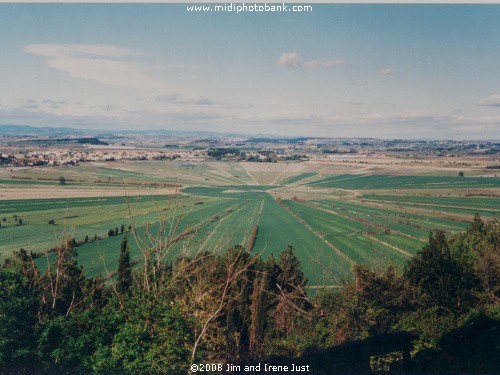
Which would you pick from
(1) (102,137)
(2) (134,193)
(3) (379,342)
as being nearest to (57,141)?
(1) (102,137)

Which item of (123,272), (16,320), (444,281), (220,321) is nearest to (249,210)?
(123,272)

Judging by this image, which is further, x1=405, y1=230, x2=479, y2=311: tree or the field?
the field

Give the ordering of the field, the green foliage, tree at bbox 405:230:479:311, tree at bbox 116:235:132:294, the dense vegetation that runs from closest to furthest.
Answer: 1. the dense vegetation
2. the green foliage
3. tree at bbox 405:230:479:311
4. tree at bbox 116:235:132:294
5. the field

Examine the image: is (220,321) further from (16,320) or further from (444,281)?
(444,281)

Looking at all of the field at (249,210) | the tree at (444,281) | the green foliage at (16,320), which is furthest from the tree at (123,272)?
the tree at (444,281)

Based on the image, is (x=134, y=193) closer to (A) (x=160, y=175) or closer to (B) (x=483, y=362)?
(A) (x=160, y=175)

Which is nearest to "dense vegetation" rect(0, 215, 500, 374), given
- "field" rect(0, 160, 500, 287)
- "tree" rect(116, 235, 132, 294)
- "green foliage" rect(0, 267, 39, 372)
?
"green foliage" rect(0, 267, 39, 372)

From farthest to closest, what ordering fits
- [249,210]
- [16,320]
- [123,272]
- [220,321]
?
[249,210] < [123,272] < [220,321] < [16,320]

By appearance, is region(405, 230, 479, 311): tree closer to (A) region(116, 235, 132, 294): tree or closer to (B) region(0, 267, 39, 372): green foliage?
(A) region(116, 235, 132, 294): tree
